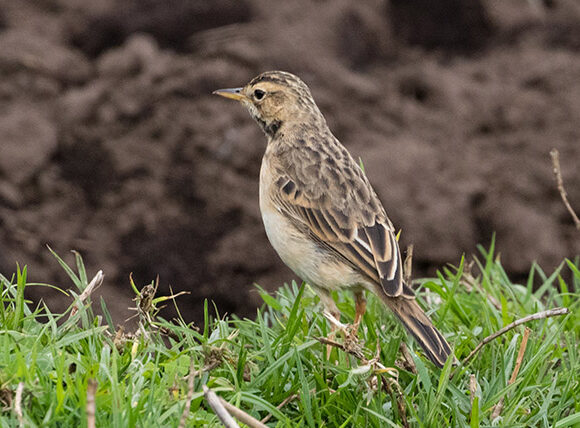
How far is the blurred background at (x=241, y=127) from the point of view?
22.7 ft

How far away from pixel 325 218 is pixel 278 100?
0.96m

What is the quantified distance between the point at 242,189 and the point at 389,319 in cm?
241

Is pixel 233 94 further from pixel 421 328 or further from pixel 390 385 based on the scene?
pixel 390 385

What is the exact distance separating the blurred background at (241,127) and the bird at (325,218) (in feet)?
5.89

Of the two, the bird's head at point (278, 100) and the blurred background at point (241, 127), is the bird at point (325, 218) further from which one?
the blurred background at point (241, 127)

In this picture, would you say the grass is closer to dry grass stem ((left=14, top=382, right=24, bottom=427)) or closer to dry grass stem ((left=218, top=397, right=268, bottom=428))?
dry grass stem ((left=14, top=382, right=24, bottom=427))

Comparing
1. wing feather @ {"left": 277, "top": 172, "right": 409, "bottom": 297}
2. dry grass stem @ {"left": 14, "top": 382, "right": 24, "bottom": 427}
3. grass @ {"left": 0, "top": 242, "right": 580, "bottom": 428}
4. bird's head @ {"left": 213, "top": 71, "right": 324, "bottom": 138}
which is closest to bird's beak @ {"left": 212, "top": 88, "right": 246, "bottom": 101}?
bird's head @ {"left": 213, "top": 71, "right": 324, "bottom": 138}

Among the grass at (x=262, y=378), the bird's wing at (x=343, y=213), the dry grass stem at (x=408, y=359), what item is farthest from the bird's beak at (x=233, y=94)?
the dry grass stem at (x=408, y=359)

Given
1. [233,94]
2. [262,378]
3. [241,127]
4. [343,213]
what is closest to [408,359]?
[262,378]

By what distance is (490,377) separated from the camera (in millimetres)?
4473

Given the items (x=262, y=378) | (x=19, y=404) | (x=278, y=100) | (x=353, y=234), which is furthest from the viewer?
(x=278, y=100)

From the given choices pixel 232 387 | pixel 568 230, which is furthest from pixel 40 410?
pixel 568 230

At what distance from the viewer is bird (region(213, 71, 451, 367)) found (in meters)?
4.47

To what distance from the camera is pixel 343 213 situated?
15.7 ft
